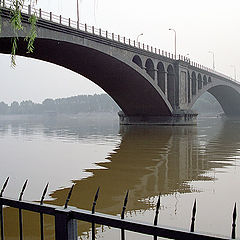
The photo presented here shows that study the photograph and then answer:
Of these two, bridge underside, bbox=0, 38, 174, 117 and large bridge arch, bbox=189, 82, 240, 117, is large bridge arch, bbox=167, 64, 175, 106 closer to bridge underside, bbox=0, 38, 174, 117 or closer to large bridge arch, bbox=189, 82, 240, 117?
bridge underside, bbox=0, 38, 174, 117

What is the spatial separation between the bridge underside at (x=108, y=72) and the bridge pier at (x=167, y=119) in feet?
1.87

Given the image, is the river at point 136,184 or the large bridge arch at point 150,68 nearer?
the river at point 136,184

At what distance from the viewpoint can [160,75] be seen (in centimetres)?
4644

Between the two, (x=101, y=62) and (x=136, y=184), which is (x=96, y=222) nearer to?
(x=136, y=184)

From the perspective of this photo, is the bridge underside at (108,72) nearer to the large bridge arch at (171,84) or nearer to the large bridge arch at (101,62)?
the large bridge arch at (101,62)

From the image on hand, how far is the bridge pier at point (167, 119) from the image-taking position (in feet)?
154

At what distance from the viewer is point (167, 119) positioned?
157 ft

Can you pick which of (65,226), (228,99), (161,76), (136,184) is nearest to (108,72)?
(161,76)

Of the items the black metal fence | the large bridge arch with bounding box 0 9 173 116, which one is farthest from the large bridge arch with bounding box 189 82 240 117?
the black metal fence

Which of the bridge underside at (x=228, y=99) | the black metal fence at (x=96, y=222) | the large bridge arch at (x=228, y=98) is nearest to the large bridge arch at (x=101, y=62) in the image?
the black metal fence at (x=96, y=222)

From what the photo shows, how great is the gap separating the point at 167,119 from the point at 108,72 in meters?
13.0

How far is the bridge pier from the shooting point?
154ft

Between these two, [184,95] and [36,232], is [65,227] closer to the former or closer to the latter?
[36,232]

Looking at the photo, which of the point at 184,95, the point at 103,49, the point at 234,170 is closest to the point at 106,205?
the point at 234,170
